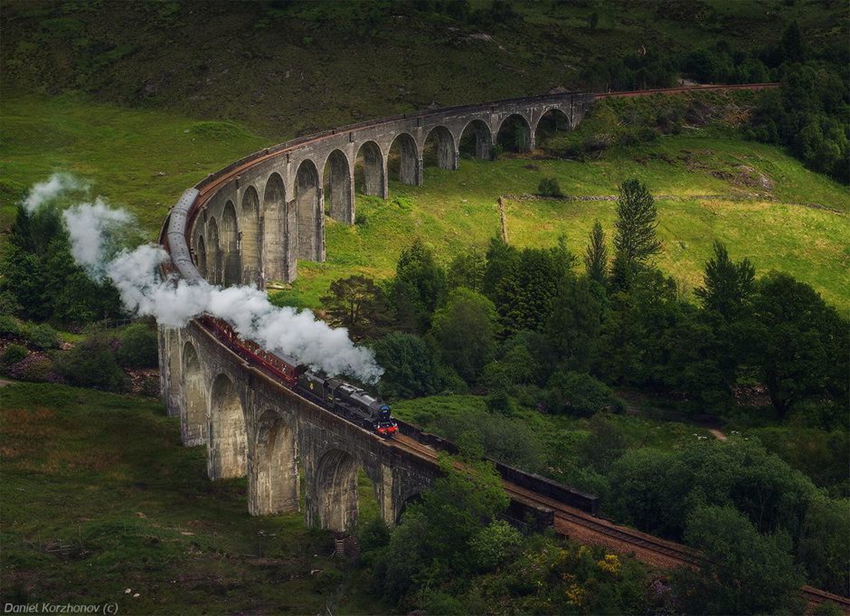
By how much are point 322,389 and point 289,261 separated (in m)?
42.6

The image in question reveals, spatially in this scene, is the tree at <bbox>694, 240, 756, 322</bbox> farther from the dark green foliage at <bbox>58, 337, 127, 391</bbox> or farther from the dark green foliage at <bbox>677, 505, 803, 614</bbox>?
the dark green foliage at <bbox>677, 505, 803, 614</bbox>

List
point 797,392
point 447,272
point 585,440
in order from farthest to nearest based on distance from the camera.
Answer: point 447,272, point 797,392, point 585,440

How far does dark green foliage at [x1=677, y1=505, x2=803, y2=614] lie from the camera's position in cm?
4759

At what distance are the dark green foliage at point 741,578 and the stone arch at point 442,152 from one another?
8874 cm

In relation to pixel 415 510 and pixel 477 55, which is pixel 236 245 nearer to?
pixel 415 510

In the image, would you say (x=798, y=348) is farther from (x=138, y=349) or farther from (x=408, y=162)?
(x=408, y=162)

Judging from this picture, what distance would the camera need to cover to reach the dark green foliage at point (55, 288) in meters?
95.8

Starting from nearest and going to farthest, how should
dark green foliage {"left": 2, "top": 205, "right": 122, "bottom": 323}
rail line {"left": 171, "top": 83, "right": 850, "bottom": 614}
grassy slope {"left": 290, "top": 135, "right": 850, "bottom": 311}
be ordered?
rail line {"left": 171, "top": 83, "right": 850, "bottom": 614} < dark green foliage {"left": 2, "top": 205, "right": 122, "bottom": 323} < grassy slope {"left": 290, "top": 135, "right": 850, "bottom": 311}

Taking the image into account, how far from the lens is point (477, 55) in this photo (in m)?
159

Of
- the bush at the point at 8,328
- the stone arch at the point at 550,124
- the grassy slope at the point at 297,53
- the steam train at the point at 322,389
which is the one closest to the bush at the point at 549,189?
the stone arch at the point at 550,124

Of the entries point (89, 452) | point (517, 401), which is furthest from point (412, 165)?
point (89, 452)

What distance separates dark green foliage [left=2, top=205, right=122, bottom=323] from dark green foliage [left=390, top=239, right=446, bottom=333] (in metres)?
20.7

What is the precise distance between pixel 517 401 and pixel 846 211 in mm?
62091

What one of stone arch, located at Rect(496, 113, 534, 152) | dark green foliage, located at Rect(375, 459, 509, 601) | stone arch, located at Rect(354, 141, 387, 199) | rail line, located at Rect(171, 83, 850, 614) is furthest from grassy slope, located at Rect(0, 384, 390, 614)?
stone arch, located at Rect(496, 113, 534, 152)
